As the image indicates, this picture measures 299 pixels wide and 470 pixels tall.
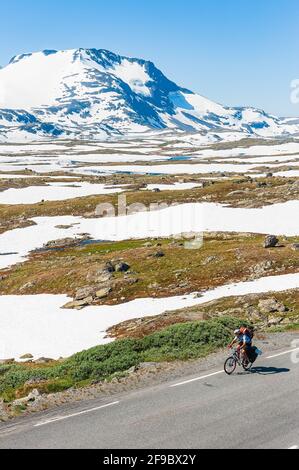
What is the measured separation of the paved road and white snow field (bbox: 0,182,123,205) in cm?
14214

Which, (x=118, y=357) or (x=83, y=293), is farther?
(x=83, y=293)

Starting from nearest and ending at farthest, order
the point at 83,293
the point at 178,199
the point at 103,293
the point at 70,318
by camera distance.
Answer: the point at 70,318 → the point at 103,293 → the point at 83,293 → the point at 178,199

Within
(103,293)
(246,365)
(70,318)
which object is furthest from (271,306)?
(103,293)

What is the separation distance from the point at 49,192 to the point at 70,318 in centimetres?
13103

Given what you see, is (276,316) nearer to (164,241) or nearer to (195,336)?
(195,336)

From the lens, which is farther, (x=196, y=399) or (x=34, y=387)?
(x=34, y=387)

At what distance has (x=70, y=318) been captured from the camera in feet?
174

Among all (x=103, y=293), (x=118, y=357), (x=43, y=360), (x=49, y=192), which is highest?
(x=49, y=192)

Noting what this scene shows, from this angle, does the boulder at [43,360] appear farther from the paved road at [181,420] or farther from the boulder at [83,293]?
the boulder at [83,293]

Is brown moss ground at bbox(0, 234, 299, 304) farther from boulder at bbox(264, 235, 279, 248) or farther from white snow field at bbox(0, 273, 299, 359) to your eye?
white snow field at bbox(0, 273, 299, 359)

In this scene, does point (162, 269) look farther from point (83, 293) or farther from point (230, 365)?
point (230, 365)

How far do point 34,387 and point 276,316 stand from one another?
22914mm

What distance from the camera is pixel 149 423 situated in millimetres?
18766

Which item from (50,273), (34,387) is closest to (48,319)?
(50,273)
